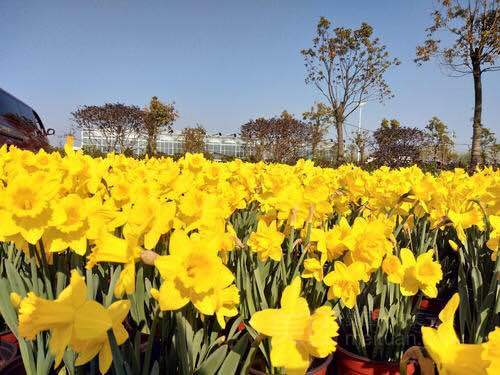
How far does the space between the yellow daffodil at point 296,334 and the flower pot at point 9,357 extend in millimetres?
952

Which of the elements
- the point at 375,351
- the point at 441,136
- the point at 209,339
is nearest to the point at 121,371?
the point at 209,339

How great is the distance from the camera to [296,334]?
0.76 meters

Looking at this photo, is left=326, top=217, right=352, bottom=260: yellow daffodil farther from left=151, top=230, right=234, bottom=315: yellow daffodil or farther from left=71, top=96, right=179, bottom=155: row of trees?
left=71, top=96, right=179, bottom=155: row of trees

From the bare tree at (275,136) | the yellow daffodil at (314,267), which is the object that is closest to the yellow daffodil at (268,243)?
the yellow daffodil at (314,267)

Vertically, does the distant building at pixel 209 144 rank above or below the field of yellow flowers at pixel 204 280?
above

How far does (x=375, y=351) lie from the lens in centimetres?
172

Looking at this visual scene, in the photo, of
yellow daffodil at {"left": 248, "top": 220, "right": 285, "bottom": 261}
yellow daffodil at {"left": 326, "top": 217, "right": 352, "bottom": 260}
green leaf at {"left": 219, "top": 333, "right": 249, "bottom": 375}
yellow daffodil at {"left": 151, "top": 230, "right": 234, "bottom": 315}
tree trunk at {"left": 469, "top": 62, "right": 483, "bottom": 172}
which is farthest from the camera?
tree trunk at {"left": 469, "top": 62, "right": 483, "bottom": 172}

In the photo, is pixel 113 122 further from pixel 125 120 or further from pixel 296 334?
pixel 296 334

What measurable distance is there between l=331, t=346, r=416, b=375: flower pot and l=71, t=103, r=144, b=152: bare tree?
972 inches

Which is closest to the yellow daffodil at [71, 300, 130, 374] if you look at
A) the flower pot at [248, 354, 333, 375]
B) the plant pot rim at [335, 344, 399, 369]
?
the flower pot at [248, 354, 333, 375]

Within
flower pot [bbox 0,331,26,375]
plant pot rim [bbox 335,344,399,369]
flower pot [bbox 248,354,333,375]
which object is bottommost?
plant pot rim [bbox 335,344,399,369]

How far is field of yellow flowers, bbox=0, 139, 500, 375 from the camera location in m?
0.76

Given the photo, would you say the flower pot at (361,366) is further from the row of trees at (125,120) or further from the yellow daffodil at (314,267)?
the row of trees at (125,120)

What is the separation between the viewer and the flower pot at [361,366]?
1.63 m
